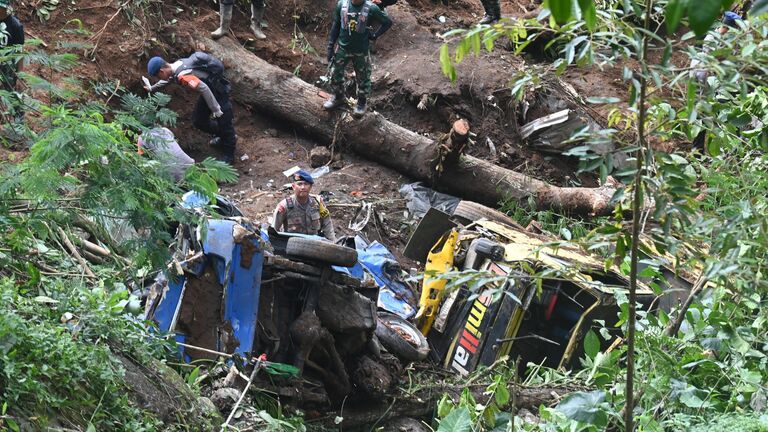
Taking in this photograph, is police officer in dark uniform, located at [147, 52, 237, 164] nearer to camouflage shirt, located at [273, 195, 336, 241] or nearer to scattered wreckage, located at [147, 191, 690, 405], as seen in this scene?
camouflage shirt, located at [273, 195, 336, 241]

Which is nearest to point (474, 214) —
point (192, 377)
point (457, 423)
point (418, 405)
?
point (418, 405)

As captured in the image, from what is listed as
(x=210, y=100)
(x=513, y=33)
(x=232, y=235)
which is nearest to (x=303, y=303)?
(x=232, y=235)

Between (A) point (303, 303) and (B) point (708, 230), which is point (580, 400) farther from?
(A) point (303, 303)

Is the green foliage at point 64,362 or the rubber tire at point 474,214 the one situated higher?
the green foliage at point 64,362

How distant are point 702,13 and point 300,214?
649 centimetres

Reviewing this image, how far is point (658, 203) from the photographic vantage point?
2.35 m

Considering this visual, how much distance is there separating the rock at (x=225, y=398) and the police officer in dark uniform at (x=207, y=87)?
Result: 4.89 metres

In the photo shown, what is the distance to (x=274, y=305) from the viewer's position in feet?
18.5

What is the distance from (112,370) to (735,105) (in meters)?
2.95

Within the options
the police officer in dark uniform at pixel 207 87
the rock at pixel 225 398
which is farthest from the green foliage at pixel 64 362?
the police officer in dark uniform at pixel 207 87

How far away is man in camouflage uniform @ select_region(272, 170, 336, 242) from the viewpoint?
7613 mm

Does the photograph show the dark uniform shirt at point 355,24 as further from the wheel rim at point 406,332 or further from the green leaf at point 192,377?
the green leaf at point 192,377

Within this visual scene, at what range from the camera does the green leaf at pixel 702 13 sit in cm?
130

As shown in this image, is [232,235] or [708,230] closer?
[708,230]
